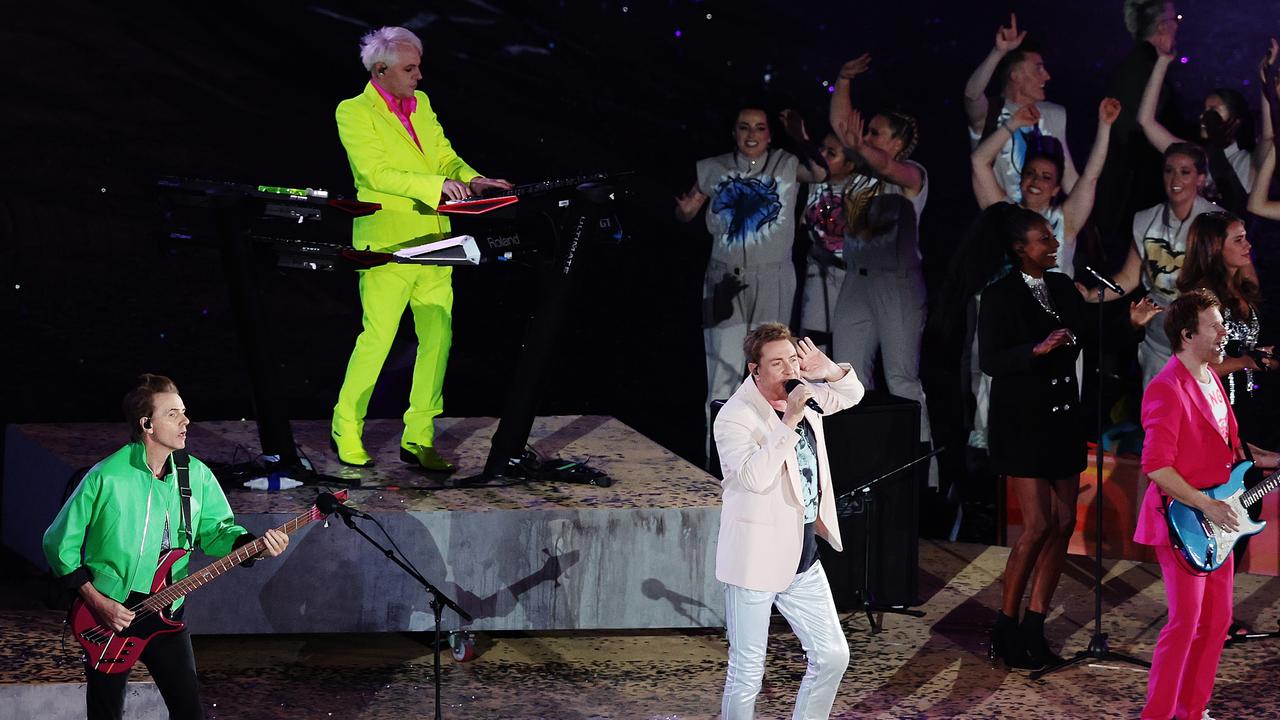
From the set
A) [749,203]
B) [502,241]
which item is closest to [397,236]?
[502,241]

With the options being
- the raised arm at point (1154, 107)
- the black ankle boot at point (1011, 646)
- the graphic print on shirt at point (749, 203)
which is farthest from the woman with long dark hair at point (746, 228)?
the black ankle boot at point (1011, 646)

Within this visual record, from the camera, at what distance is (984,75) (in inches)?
351

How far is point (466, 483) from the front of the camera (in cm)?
698

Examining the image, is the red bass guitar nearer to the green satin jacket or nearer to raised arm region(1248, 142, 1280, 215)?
the green satin jacket

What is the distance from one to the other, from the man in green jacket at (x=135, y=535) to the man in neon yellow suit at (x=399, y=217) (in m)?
2.43

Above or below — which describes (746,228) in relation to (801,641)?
above

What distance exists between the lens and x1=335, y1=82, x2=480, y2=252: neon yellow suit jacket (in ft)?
22.9

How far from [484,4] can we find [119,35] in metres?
1.96

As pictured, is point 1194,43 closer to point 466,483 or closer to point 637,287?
point 637,287

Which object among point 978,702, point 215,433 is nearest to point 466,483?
point 215,433

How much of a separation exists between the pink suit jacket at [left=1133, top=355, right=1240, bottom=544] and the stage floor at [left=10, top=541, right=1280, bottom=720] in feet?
3.71

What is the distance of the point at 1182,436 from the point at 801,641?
155cm

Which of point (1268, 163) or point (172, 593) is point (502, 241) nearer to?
point (172, 593)

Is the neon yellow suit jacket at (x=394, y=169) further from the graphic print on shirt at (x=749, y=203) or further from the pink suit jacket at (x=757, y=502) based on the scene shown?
the pink suit jacket at (x=757, y=502)
